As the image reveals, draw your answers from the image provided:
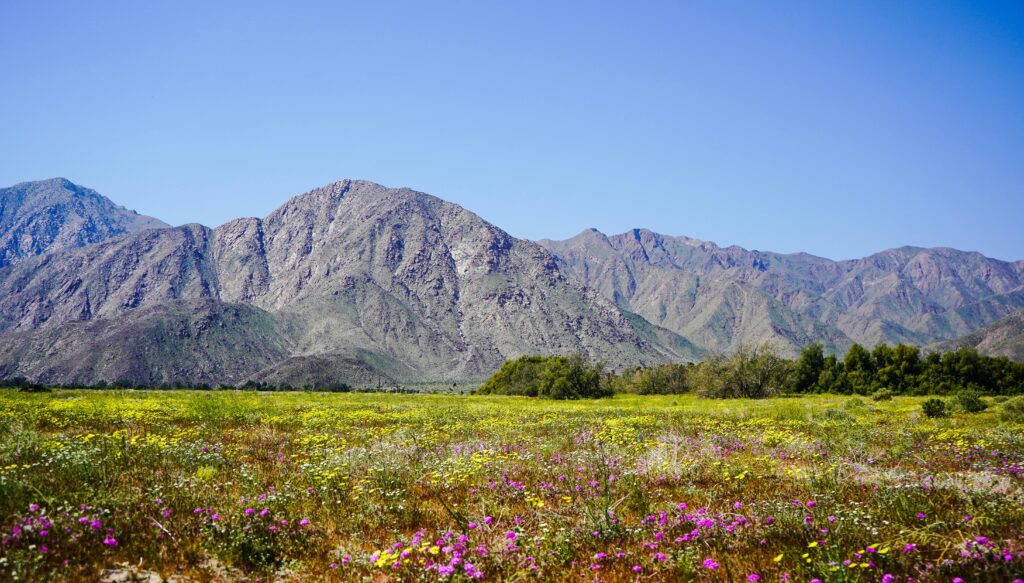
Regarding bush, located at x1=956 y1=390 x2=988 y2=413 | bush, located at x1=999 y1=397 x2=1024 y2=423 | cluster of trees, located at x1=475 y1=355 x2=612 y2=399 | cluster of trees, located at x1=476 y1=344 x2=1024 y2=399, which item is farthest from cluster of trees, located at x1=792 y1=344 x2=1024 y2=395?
bush, located at x1=999 y1=397 x2=1024 y2=423

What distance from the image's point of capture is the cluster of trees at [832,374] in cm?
7244

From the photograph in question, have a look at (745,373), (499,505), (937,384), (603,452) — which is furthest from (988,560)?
(937,384)

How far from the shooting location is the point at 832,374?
84.0 metres

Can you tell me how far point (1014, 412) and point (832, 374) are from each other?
6500 cm

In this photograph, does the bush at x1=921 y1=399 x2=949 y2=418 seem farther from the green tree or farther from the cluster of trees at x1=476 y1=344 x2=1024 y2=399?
the green tree

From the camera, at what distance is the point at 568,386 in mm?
95375

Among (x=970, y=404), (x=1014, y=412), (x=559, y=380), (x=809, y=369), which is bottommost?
(x=559, y=380)

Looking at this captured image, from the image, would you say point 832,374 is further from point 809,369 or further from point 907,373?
point 907,373

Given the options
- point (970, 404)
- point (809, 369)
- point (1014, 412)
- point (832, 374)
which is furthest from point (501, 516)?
point (809, 369)

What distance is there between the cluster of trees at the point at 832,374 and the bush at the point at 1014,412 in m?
38.4

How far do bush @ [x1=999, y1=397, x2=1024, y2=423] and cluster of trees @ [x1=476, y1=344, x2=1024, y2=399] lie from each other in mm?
38363

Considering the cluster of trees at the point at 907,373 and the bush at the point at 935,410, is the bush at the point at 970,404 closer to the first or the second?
the bush at the point at 935,410

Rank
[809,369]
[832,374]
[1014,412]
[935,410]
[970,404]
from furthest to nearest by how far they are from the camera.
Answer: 1. [809,369]
2. [832,374]
3. [970,404]
4. [935,410]
5. [1014,412]

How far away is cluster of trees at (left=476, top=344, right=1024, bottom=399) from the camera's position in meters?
72.4
